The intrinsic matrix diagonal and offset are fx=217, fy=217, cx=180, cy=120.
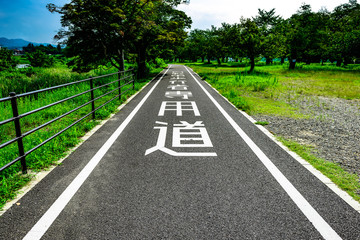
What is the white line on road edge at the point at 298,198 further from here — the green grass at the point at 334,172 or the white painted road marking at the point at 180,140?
the white painted road marking at the point at 180,140

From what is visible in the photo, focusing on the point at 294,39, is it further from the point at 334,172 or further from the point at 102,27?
the point at 334,172

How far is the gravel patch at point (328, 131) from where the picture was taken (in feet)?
13.5

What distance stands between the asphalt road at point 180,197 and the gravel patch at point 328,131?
85 cm

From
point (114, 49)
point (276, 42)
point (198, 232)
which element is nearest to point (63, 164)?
point (198, 232)

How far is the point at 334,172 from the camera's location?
3439 millimetres

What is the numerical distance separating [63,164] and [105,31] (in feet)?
44.8

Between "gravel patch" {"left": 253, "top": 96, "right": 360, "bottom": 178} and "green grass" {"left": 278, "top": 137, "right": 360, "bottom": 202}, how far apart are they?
0.16 meters

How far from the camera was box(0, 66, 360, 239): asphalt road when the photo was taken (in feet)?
7.35

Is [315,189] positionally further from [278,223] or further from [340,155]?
[340,155]

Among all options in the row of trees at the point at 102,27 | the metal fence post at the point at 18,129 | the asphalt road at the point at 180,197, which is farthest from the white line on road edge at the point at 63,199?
the row of trees at the point at 102,27

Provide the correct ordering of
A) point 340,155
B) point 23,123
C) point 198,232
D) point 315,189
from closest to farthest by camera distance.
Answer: point 198,232 < point 315,189 < point 340,155 < point 23,123

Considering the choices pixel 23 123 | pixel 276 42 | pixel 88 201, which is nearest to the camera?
pixel 88 201

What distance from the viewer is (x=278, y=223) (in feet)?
7.72

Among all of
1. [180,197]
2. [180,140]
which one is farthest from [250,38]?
[180,197]
